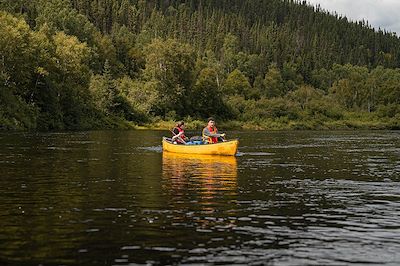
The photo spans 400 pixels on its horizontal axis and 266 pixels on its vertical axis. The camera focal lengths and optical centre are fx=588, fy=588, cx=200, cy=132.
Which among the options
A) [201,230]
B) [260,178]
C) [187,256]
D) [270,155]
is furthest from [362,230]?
[270,155]

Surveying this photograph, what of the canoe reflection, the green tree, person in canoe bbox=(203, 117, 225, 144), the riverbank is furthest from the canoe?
the green tree

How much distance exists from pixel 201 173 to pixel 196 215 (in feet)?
37.5

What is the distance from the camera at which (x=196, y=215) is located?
16172 millimetres

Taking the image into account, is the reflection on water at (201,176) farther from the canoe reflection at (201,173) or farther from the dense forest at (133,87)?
the dense forest at (133,87)

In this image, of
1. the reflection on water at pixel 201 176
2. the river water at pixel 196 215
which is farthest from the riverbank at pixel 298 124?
the river water at pixel 196 215

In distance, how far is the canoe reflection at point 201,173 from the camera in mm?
21941

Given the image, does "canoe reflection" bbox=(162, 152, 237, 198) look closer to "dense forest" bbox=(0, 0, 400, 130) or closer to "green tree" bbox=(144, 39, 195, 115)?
"dense forest" bbox=(0, 0, 400, 130)

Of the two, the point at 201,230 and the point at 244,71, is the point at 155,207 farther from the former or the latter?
the point at 244,71

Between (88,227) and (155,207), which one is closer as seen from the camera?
(88,227)

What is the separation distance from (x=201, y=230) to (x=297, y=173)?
49.4ft

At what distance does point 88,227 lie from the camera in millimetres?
14297

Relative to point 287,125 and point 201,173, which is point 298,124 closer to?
point 287,125

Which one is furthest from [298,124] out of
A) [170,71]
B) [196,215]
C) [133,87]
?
[196,215]

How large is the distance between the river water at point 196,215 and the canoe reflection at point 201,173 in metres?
0.06
